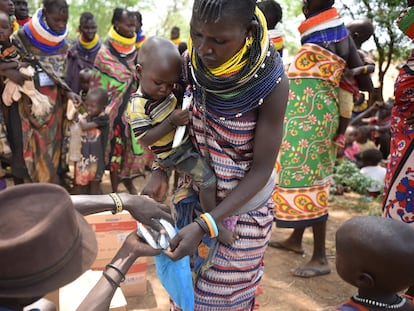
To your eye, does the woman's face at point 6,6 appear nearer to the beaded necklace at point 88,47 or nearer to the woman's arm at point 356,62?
the beaded necklace at point 88,47

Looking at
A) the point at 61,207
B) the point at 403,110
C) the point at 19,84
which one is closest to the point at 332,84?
the point at 403,110

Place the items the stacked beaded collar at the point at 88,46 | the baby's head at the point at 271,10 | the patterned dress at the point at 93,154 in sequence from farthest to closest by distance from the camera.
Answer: the stacked beaded collar at the point at 88,46 < the patterned dress at the point at 93,154 < the baby's head at the point at 271,10

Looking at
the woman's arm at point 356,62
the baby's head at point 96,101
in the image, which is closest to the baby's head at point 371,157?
the woman's arm at point 356,62

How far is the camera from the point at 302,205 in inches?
141

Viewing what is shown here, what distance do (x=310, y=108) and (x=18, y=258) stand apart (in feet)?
8.98

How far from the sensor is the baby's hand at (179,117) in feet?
5.79

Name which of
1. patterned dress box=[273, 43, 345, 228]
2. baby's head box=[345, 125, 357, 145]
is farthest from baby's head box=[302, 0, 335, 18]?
baby's head box=[345, 125, 357, 145]

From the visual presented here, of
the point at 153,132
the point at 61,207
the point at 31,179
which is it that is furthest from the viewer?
the point at 31,179

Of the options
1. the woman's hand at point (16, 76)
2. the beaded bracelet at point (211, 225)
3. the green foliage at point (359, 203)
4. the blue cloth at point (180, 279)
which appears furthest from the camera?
the green foliage at point (359, 203)

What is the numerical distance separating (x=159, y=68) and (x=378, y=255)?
1.08 m

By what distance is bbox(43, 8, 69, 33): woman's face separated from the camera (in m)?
4.64

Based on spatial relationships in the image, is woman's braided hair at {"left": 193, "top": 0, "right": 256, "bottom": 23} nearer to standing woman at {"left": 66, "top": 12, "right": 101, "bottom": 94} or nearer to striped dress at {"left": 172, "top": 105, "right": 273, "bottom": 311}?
striped dress at {"left": 172, "top": 105, "right": 273, "bottom": 311}

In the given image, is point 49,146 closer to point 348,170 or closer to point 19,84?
point 19,84

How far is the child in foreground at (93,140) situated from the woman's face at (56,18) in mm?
758
